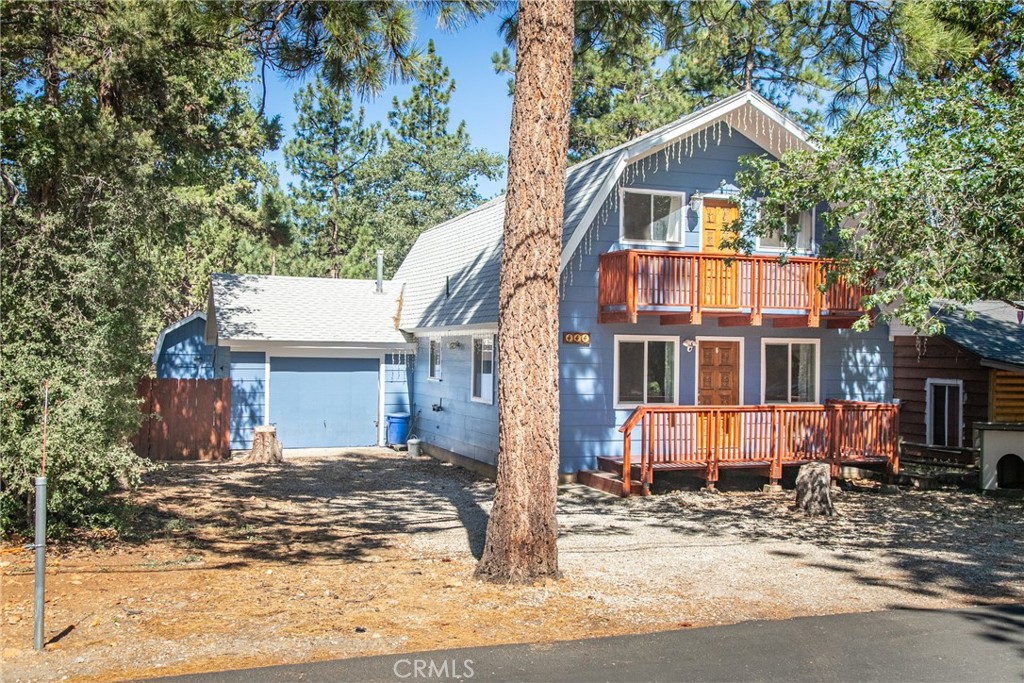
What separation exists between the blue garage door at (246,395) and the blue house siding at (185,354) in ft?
12.7

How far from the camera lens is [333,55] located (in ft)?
38.7

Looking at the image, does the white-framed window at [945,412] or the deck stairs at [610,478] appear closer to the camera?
the deck stairs at [610,478]

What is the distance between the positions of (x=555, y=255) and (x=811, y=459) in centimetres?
870

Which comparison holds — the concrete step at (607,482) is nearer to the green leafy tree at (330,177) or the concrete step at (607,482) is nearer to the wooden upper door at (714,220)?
the wooden upper door at (714,220)

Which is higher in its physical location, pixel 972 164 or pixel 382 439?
pixel 972 164

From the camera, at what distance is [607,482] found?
14.5 m

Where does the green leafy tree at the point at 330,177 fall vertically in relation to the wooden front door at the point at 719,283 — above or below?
above

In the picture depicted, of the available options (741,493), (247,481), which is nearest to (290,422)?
(247,481)

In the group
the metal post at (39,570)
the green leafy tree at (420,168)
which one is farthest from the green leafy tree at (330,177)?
the metal post at (39,570)

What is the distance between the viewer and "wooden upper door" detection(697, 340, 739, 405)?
1644 cm

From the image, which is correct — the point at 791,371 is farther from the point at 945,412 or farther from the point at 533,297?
the point at 533,297

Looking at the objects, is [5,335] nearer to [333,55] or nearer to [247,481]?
[333,55]

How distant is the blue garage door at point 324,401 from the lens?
20219 mm

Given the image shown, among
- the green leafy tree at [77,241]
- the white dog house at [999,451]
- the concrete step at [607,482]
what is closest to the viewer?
the green leafy tree at [77,241]
